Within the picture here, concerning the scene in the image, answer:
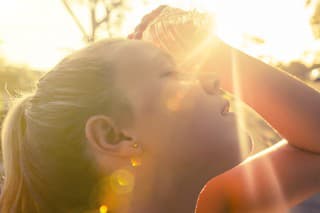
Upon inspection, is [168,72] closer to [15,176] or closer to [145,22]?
[145,22]

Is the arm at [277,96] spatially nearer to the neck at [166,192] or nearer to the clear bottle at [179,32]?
the clear bottle at [179,32]

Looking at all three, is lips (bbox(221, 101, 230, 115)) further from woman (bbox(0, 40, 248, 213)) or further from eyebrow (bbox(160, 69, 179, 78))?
eyebrow (bbox(160, 69, 179, 78))

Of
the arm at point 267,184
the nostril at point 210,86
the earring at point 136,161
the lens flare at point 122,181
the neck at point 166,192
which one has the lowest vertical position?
the arm at point 267,184

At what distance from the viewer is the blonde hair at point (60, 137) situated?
1.83 meters

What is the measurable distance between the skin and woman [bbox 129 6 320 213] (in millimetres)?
342

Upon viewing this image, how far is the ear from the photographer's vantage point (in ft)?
5.93

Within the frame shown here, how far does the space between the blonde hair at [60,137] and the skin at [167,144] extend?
48mm

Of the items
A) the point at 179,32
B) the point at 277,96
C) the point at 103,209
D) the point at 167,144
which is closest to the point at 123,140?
the point at 167,144

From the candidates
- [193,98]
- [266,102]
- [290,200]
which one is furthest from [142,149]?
[290,200]

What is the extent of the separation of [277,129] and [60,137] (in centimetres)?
94

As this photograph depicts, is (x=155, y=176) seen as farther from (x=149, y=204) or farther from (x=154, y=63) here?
(x=154, y=63)

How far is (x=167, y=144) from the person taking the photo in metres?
1.82

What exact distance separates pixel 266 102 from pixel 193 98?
44 centimetres

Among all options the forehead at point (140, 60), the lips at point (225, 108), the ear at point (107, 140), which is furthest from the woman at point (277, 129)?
the ear at point (107, 140)
